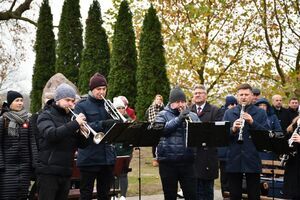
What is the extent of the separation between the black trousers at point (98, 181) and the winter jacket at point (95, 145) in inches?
4.9

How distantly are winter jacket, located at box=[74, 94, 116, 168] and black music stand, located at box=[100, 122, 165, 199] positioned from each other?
326 mm

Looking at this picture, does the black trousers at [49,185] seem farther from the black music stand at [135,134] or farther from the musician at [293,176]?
the musician at [293,176]

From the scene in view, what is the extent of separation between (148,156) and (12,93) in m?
11.4

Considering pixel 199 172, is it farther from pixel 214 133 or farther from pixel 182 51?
pixel 182 51

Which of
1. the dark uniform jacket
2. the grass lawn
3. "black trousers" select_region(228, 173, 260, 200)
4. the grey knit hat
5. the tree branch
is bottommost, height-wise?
the grass lawn

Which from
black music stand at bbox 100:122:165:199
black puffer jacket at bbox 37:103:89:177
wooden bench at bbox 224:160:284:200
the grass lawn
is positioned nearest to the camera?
black puffer jacket at bbox 37:103:89:177

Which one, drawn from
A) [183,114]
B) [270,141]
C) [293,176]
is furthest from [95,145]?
[293,176]

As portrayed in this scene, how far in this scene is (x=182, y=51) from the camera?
936 inches

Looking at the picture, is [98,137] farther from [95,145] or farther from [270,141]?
[270,141]

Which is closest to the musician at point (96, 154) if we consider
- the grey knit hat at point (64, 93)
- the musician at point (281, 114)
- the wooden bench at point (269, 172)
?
the grey knit hat at point (64, 93)

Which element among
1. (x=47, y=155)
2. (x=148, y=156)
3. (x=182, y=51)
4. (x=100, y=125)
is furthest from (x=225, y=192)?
(x=182, y=51)

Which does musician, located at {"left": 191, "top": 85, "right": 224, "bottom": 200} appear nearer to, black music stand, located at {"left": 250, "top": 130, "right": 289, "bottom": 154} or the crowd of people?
the crowd of people

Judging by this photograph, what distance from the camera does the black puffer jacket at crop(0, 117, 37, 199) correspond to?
7.16m

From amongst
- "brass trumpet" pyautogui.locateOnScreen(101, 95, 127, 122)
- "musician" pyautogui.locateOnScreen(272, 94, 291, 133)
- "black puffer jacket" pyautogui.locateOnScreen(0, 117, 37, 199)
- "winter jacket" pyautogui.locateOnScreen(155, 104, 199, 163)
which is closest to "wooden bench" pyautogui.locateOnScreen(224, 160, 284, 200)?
"winter jacket" pyautogui.locateOnScreen(155, 104, 199, 163)
